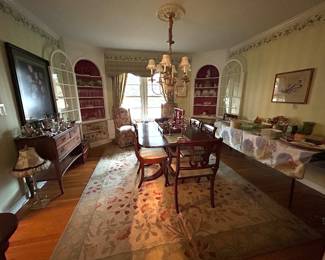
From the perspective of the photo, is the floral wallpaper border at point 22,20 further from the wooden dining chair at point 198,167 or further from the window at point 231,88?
the window at point 231,88

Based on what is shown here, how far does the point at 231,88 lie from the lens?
12.8 feet

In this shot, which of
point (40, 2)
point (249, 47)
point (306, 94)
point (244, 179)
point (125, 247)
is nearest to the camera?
point (125, 247)

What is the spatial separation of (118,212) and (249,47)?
396 cm

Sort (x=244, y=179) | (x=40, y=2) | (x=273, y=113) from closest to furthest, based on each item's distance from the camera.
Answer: (x=40, y=2)
(x=244, y=179)
(x=273, y=113)

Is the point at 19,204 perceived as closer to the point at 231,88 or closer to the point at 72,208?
the point at 72,208

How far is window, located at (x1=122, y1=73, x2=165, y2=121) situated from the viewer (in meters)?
4.63

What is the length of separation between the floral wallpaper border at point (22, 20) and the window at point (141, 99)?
2010 millimetres

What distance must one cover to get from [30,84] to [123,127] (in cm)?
218

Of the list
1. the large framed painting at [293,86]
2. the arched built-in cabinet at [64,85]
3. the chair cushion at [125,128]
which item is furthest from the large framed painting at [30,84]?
the large framed painting at [293,86]

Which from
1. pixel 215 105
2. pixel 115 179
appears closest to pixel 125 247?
pixel 115 179

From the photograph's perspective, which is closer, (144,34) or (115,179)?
(115,179)

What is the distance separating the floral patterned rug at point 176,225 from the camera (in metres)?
1.45

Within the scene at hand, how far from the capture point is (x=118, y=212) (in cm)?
193

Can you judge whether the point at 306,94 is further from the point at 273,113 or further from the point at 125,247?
the point at 125,247
